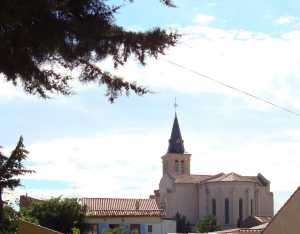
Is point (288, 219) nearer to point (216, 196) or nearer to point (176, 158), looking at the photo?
point (216, 196)

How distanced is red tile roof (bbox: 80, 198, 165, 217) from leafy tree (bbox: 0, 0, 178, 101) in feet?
200

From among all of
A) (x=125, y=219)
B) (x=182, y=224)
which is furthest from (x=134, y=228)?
(x=182, y=224)

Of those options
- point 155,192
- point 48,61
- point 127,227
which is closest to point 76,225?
point 127,227

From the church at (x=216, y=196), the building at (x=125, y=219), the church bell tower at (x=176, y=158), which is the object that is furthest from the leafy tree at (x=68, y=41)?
the church bell tower at (x=176, y=158)

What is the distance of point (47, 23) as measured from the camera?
273 inches

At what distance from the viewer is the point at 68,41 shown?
23.7 feet

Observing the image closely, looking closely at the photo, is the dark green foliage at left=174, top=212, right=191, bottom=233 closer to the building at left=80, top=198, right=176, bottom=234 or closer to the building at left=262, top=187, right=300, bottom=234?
the building at left=80, top=198, right=176, bottom=234

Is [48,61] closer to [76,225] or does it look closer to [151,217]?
[76,225]

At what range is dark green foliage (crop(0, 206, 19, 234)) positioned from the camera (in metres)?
19.4

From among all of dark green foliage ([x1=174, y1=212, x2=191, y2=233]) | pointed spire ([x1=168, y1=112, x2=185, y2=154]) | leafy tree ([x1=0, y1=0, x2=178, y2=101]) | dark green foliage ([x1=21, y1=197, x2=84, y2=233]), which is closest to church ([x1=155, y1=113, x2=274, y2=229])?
dark green foliage ([x1=174, y1=212, x2=191, y2=233])

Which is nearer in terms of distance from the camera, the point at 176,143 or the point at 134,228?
the point at 134,228

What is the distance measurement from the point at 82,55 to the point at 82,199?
6890 cm

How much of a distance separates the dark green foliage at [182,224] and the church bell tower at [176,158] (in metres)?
13.0

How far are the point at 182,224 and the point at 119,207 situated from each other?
3592cm
